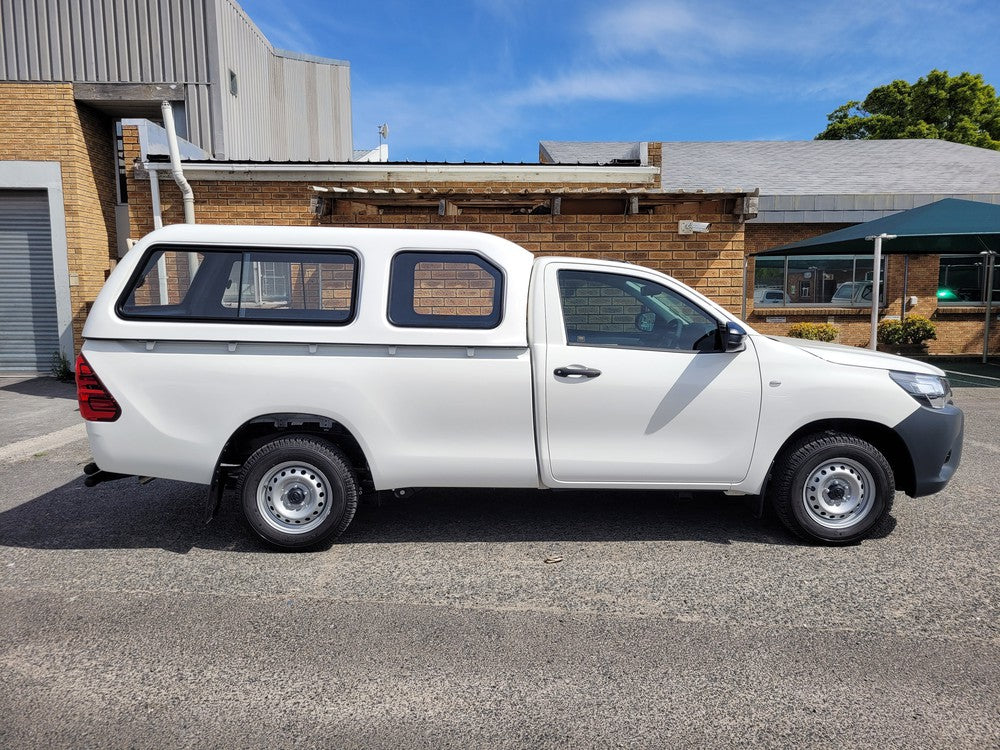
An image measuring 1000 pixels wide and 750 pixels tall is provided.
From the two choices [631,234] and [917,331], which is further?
[917,331]

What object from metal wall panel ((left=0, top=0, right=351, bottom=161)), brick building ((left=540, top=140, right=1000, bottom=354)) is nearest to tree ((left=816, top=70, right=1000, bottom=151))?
brick building ((left=540, top=140, right=1000, bottom=354))

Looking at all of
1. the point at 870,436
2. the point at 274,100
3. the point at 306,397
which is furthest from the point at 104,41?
the point at 870,436

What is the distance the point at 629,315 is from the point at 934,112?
3539 cm

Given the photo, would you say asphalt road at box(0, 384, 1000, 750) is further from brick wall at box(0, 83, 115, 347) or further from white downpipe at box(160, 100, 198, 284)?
brick wall at box(0, 83, 115, 347)

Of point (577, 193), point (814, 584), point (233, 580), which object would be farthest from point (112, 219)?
point (814, 584)

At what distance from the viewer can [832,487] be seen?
4.46m

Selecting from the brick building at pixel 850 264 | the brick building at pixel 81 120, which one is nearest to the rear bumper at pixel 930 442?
the brick building at pixel 81 120

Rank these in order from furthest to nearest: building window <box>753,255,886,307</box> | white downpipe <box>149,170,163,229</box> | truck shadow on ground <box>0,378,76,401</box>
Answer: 1. building window <box>753,255,886,307</box>
2. truck shadow on ground <box>0,378,76,401</box>
3. white downpipe <box>149,170,163,229</box>

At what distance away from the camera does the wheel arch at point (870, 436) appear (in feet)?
14.6

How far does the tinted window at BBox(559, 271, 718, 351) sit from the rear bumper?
1.33 m

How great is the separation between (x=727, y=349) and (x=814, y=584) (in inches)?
56.4

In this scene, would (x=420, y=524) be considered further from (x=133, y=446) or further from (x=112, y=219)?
(x=112, y=219)

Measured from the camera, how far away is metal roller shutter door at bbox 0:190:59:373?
1230 centimetres

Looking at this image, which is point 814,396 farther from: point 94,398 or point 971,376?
point 971,376
